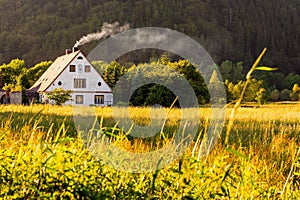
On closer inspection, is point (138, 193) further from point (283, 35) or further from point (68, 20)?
point (283, 35)

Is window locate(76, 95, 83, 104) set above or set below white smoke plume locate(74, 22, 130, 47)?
below

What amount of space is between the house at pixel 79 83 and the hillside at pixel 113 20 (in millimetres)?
87577

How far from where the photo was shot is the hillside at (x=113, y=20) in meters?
137

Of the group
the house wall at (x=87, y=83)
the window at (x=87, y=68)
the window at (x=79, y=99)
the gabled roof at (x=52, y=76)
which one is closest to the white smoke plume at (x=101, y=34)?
the gabled roof at (x=52, y=76)

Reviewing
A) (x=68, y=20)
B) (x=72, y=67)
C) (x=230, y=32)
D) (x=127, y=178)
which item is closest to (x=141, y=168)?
(x=127, y=178)

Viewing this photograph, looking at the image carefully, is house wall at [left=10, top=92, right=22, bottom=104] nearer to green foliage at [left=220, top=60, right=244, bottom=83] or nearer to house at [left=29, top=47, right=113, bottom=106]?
house at [left=29, top=47, right=113, bottom=106]

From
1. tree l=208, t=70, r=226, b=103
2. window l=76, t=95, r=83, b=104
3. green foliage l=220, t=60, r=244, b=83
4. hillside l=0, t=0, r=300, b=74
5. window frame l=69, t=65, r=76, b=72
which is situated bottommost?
window l=76, t=95, r=83, b=104

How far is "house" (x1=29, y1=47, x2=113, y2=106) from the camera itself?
131 ft

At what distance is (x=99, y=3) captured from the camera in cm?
19762

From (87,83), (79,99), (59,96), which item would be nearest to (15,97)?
(79,99)

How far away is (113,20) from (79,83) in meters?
146

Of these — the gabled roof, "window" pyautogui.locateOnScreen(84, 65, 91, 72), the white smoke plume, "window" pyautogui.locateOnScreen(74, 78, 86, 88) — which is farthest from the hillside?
"window" pyautogui.locateOnScreen(84, 65, 91, 72)

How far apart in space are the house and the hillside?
287 feet

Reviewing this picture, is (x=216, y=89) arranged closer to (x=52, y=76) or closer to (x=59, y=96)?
(x=52, y=76)
